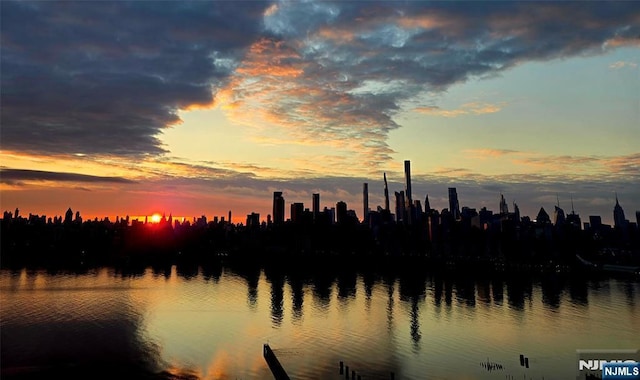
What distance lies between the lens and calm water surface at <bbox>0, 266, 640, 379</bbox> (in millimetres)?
60375

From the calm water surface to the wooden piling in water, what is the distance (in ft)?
3.93

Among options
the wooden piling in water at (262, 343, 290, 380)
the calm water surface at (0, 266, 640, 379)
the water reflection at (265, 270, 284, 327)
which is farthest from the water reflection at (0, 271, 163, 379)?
the water reflection at (265, 270, 284, 327)

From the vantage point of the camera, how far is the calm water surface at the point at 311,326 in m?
60.4

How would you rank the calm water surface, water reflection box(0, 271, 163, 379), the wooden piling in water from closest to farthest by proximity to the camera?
the wooden piling in water
water reflection box(0, 271, 163, 379)
the calm water surface

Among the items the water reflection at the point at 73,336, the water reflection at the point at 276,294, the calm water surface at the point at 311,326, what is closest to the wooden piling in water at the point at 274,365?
the calm water surface at the point at 311,326

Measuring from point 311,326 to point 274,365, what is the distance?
29.8 meters

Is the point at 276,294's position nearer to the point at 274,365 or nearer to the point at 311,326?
the point at 311,326

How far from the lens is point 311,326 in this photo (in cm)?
8650

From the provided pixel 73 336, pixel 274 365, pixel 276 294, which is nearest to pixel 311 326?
pixel 274 365

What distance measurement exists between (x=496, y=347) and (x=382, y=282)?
8931cm

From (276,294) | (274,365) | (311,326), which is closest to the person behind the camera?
(274,365)

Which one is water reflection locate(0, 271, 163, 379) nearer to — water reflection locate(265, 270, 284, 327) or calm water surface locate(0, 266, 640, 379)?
calm water surface locate(0, 266, 640, 379)

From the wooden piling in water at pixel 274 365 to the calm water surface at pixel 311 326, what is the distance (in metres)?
1.20

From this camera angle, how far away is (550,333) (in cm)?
8219
